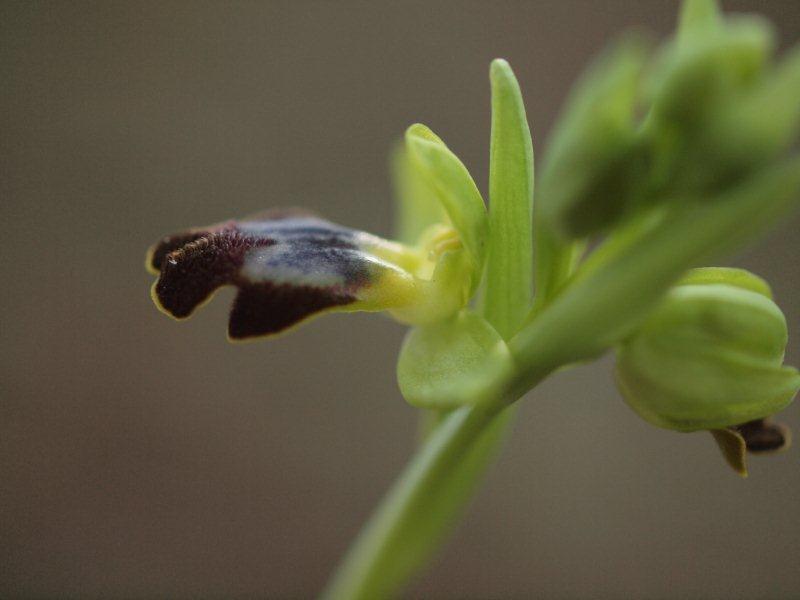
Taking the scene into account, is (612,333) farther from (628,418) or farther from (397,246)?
(628,418)

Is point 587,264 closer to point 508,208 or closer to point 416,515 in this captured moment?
point 508,208

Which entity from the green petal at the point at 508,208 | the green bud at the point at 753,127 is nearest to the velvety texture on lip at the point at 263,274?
the green petal at the point at 508,208

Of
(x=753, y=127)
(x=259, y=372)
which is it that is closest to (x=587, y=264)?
(x=753, y=127)

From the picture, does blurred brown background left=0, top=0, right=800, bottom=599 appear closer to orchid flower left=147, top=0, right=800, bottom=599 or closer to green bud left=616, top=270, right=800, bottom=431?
orchid flower left=147, top=0, right=800, bottom=599

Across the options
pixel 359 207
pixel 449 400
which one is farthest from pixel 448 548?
pixel 449 400

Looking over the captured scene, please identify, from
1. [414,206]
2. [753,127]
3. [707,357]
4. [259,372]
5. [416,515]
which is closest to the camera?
[753,127]

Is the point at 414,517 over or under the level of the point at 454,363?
under

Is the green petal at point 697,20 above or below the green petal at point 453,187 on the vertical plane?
above

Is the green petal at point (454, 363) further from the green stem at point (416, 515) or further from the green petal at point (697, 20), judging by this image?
the green petal at point (697, 20)
